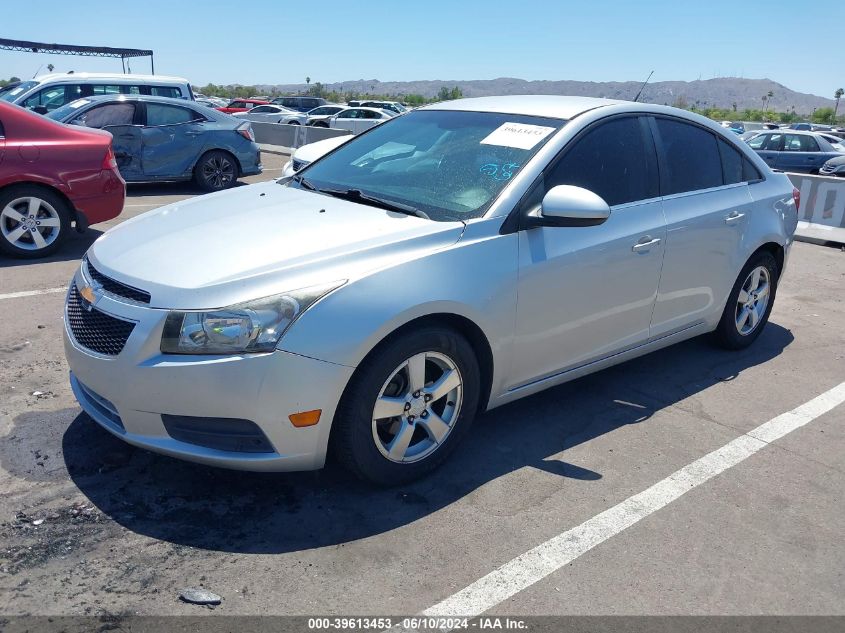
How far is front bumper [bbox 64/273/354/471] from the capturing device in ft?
9.86

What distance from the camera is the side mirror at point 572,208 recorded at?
363cm

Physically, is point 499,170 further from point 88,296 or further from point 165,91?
point 165,91

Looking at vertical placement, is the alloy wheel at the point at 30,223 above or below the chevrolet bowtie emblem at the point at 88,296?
below

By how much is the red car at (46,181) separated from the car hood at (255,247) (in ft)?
11.9

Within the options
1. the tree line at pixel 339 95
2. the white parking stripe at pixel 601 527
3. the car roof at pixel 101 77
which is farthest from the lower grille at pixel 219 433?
the tree line at pixel 339 95

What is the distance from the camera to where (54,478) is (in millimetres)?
3469

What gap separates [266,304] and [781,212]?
4.09 meters

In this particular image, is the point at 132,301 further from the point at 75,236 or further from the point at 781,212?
the point at 75,236

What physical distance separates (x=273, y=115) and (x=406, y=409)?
29.3 meters

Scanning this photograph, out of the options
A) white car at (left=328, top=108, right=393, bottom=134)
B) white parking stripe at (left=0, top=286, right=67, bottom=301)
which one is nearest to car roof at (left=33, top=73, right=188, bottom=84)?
white parking stripe at (left=0, top=286, right=67, bottom=301)

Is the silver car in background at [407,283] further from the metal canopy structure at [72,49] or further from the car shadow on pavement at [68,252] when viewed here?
the metal canopy structure at [72,49]

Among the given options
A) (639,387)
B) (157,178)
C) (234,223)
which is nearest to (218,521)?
(234,223)

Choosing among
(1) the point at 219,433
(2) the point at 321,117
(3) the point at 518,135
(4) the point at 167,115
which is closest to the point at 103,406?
(1) the point at 219,433

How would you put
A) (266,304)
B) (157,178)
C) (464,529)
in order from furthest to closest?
(157,178), (464,529), (266,304)
